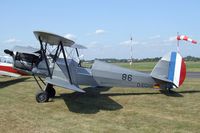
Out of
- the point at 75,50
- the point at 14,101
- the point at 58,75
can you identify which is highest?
the point at 75,50

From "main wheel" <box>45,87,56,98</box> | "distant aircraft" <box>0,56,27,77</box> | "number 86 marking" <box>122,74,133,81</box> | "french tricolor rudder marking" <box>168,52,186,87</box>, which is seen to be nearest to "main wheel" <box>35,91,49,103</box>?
"main wheel" <box>45,87,56,98</box>

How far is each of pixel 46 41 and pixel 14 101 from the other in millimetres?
2747

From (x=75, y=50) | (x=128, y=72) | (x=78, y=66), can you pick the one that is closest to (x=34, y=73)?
(x=78, y=66)

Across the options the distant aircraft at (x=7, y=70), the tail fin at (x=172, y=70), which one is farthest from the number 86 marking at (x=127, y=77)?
the distant aircraft at (x=7, y=70)

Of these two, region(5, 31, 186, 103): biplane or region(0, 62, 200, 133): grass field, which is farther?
region(5, 31, 186, 103): biplane

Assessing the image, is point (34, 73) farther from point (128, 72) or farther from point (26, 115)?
point (128, 72)

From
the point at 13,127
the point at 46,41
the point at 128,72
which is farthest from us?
the point at 128,72

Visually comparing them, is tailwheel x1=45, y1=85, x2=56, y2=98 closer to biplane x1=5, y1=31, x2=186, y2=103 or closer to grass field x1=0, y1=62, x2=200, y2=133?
biplane x1=5, y1=31, x2=186, y2=103

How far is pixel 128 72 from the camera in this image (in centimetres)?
1192

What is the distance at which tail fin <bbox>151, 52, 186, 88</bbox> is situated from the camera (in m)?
12.0

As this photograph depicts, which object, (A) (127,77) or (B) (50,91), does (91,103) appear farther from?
(A) (127,77)

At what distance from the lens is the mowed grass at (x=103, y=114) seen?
268 inches

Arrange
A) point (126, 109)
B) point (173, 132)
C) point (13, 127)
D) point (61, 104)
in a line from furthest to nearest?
point (61, 104) < point (126, 109) < point (13, 127) < point (173, 132)

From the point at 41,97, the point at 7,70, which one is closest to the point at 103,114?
the point at 41,97
